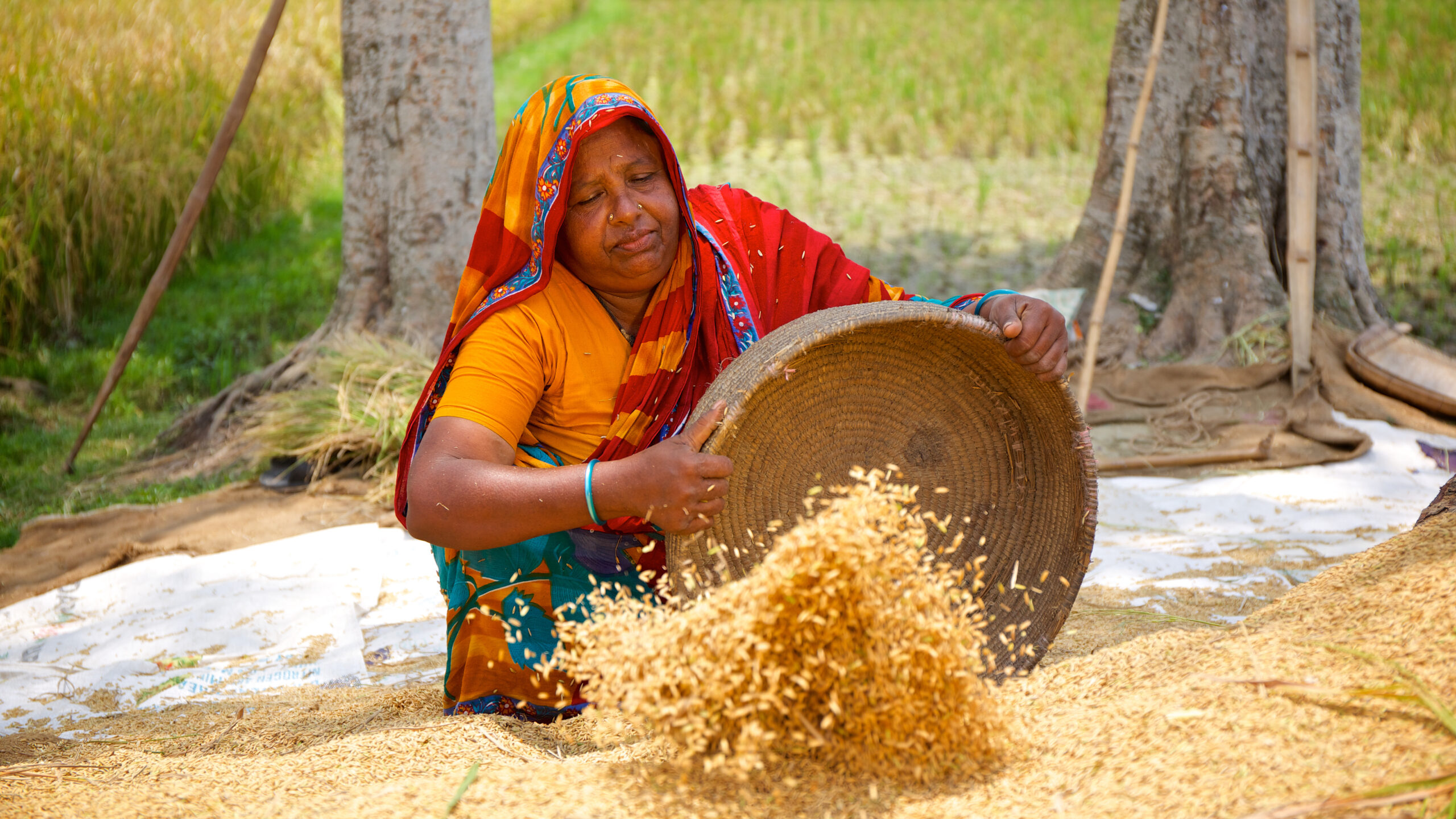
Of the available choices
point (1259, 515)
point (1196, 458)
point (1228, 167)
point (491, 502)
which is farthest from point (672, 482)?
point (1228, 167)

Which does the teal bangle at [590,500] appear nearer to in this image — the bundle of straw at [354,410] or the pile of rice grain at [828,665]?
the pile of rice grain at [828,665]

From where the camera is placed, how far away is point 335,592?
2941 mm

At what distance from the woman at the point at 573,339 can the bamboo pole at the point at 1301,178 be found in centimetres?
255

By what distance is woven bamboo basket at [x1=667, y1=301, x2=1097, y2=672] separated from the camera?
2012mm

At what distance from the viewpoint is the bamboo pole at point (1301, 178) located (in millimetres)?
3979

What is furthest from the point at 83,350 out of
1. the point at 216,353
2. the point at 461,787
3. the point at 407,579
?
the point at 461,787

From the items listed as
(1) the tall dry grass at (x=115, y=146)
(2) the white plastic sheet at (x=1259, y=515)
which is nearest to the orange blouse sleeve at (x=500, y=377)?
(2) the white plastic sheet at (x=1259, y=515)

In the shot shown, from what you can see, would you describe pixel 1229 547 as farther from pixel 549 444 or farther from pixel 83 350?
pixel 83 350

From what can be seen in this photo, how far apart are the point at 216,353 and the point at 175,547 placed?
7.98 feet

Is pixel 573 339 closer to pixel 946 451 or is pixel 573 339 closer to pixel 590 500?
pixel 590 500

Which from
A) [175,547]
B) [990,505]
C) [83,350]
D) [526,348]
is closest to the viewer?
[526,348]

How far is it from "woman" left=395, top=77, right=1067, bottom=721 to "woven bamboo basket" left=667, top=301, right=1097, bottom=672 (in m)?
0.14

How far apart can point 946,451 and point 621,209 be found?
828 millimetres

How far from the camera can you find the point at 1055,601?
202cm
